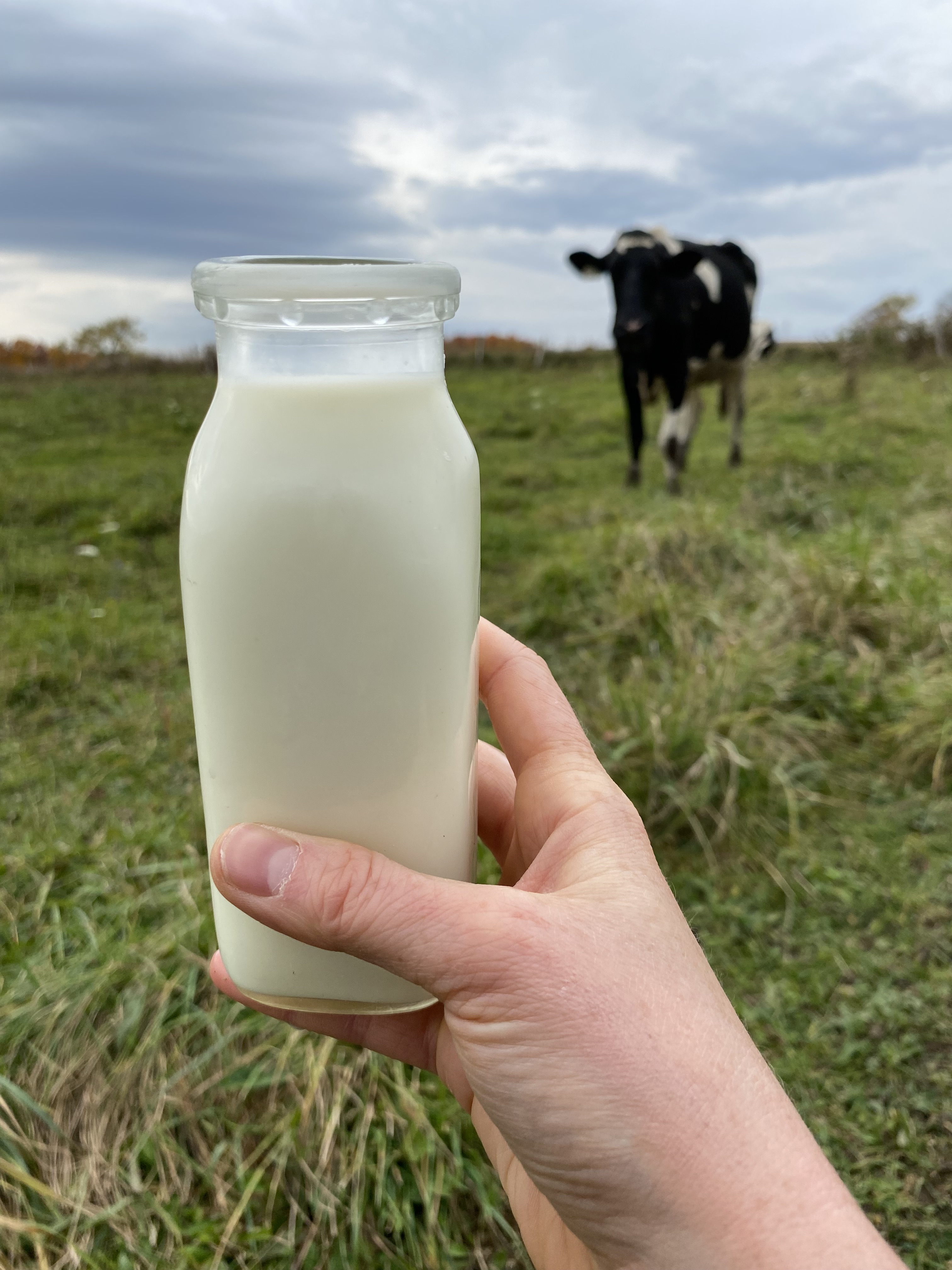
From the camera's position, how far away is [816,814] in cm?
305

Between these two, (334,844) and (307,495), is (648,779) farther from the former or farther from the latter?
(307,495)

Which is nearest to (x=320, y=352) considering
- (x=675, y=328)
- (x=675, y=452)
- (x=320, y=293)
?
(x=320, y=293)

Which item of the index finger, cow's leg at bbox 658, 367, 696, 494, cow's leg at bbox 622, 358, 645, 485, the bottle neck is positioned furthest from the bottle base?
cow's leg at bbox 622, 358, 645, 485

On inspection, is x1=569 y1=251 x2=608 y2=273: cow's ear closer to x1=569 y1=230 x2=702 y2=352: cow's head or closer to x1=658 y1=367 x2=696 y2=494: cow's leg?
x1=569 y1=230 x2=702 y2=352: cow's head

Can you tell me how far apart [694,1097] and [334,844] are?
0.49 meters

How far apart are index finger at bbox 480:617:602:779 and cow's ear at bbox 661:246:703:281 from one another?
5.87m

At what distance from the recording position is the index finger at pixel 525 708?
4.83 feet

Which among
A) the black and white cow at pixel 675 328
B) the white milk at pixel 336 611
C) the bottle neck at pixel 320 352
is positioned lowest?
the white milk at pixel 336 611

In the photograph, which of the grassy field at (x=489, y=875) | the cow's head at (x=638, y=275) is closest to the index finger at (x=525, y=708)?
the grassy field at (x=489, y=875)

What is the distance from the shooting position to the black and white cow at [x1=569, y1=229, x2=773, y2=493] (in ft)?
21.8

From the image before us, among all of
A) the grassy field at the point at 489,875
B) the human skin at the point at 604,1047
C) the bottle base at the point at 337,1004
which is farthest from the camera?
the grassy field at the point at 489,875

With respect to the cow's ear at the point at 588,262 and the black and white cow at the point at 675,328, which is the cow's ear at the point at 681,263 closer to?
the black and white cow at the point at 675,328

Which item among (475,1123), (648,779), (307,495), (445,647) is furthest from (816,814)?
(307,495)

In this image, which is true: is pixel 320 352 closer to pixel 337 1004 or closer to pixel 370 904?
pixel 370 904
